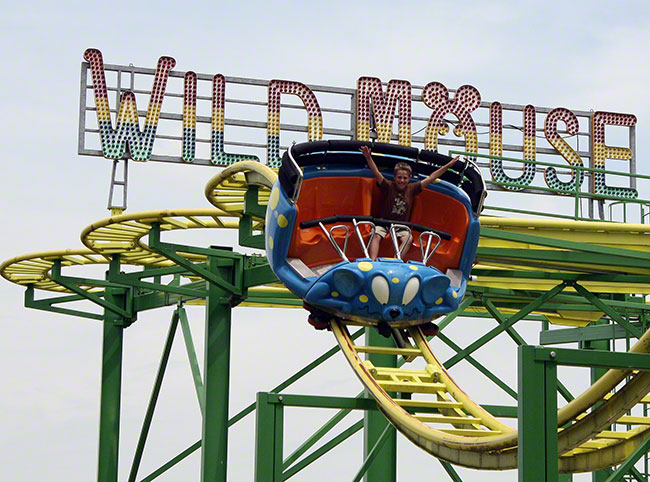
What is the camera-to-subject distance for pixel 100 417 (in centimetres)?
2136

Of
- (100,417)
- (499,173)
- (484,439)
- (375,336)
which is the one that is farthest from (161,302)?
(484,439)

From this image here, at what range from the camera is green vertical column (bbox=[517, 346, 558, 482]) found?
7.64 meters

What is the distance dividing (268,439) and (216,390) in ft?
16.8

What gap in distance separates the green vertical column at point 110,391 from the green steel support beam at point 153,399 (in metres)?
1.00

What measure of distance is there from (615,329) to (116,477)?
8.46m

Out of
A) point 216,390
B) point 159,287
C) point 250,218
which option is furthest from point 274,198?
point 159,287

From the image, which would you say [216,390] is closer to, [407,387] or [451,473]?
[451,473]

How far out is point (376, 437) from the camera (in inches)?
684

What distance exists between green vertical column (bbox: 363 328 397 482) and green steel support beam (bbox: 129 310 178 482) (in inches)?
133

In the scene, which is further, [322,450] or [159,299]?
[159,299]

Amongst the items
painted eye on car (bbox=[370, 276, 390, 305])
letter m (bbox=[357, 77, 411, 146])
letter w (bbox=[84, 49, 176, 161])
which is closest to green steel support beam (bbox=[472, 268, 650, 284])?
painted eye on car (bbox=[370, 276, 390, 305])

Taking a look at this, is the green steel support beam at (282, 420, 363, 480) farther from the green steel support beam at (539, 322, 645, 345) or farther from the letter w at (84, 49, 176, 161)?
the letter w at (84, 49, 176, 161)

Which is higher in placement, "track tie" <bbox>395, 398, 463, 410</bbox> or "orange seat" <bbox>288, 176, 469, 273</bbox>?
"orange seat" <bbox>288, 176, 469, 273</bbox>

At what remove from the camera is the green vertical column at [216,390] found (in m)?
16.6
